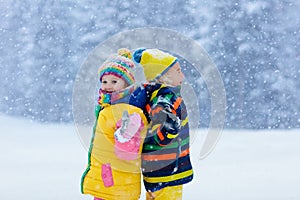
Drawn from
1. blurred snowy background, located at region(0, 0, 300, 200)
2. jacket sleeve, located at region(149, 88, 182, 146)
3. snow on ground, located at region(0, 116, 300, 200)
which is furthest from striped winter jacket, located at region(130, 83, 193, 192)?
blurred snowy background, located at region(0, 0, 300, 200)

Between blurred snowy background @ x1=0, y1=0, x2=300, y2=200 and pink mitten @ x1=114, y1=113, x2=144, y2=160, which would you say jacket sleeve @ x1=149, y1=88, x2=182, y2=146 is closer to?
pink mitten @ x1=114, y1=113, x2=144, y2=160

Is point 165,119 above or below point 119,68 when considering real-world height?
below

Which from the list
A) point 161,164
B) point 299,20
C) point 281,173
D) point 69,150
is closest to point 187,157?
point 161,164

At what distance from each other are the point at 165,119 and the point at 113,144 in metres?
0.25

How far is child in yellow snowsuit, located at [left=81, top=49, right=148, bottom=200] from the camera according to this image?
6.72 ft

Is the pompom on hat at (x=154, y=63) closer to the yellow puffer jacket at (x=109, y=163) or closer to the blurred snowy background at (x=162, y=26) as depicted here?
the yellow puffer jacket at (x=109, y=163)

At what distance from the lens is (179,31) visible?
7.03 m

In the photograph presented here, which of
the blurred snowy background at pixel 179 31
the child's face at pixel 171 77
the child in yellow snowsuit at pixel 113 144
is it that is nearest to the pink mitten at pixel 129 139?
the child in yellow snowsuit at pixel 113 144

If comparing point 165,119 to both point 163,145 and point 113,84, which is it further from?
point 113,84

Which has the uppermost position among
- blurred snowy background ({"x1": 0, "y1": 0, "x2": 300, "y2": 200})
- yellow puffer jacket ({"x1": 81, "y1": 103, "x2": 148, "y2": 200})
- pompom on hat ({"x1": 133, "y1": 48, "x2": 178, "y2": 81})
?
blurred snowy background ({"x1": 0, "y1": 0, "x2": 300, "y2": 200})

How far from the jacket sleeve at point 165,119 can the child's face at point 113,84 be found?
0.17 metres

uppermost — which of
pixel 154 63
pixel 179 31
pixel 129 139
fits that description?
pixel 179 31

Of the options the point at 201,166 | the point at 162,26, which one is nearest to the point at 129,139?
the point at 201,166

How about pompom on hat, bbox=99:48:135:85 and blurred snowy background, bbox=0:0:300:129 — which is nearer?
pompom on hat, bbox=99:48:135:85
